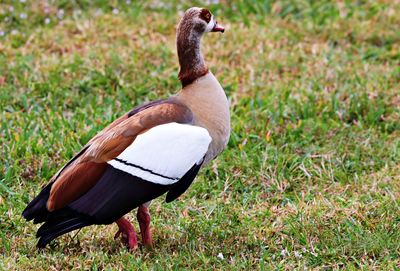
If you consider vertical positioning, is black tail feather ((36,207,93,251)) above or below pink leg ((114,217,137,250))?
above

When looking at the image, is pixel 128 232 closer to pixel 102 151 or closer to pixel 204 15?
pixel 102 151

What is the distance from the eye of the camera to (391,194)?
191 inches

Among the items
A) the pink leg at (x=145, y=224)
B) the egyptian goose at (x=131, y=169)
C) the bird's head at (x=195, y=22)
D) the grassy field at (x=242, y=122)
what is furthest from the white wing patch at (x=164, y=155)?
the bird's head at (x=195, y=22)

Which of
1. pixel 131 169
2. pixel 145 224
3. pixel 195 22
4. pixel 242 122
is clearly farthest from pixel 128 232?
pixel 242 122

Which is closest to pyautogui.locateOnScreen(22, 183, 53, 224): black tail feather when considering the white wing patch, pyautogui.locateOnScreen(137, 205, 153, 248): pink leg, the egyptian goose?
the egyptian goose

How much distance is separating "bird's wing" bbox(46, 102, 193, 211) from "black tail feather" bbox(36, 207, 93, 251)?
0.04 m

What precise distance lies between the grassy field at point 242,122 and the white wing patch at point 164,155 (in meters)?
0.44

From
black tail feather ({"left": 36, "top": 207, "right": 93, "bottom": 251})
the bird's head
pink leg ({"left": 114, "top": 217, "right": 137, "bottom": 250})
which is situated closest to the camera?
black tail feather ({"left": 36, "top": 207, "right": 93, "bottom": 251})

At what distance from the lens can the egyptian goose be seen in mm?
3998

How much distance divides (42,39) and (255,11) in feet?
6.57

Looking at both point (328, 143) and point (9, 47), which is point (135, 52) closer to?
point (9, 47)

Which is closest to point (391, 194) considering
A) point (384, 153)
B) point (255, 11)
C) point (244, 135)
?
point (384, 153)

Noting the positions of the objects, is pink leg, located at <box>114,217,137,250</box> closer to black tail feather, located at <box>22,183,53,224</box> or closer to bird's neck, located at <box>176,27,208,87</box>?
black tail feather, located at <box>22,183,53,224</box>

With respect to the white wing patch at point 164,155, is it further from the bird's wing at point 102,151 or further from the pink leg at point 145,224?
the pink leg at point 145,224
